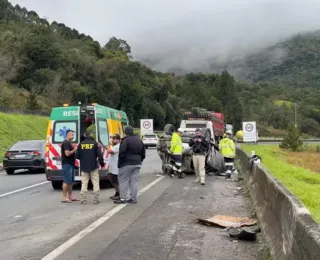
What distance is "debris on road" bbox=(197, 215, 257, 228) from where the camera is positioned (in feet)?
29.5

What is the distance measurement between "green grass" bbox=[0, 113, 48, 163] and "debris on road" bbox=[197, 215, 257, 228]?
73.9 feet

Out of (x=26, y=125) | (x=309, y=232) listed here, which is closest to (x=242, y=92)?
(x=26, y=125)

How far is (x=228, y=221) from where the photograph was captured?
9.27 meters

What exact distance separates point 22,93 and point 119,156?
56.3 m

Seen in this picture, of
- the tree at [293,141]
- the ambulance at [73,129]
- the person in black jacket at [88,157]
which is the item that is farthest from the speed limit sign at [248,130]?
the person in black jacket at [88,157]

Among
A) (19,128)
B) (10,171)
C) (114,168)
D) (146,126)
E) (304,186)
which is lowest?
(304,186)

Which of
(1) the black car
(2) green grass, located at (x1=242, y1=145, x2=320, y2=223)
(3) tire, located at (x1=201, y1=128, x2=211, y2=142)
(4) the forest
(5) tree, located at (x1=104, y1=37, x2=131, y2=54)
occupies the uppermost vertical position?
(5) tree, located at (x1=104, y1=37, x2=131, y2=54)

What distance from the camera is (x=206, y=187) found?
1527 cm

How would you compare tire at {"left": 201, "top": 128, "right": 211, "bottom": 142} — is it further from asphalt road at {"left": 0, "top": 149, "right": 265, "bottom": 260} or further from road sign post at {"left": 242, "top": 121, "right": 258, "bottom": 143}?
road sign post at {"left": 242, "top": 121, "right": 258, "bottom": 143}

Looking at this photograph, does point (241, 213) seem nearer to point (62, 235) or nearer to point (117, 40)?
point (62, 235)

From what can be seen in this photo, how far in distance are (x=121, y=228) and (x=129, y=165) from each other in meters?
3.16

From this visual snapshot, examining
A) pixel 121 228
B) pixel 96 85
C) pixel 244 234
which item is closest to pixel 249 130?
pixel 121 228

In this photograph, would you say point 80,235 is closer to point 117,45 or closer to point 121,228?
point 121,228

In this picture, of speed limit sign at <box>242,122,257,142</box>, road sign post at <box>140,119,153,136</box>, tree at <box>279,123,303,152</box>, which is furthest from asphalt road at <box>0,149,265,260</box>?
road sign post at <box>140,119,153,136</box>
